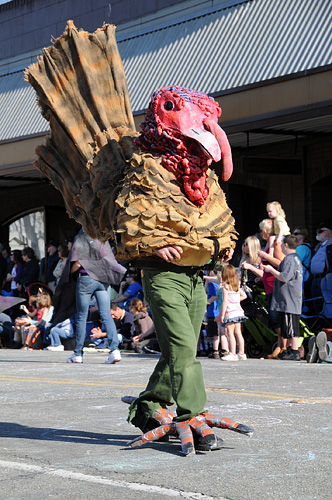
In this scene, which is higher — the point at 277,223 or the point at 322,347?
the point at 277,223

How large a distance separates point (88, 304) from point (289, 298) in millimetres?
2828

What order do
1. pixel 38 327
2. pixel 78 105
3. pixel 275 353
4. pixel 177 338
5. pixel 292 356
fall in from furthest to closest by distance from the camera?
1. pixel 38 327
2. pixel 275 353
3. pixel 292 356
4. pixel 78 105
5. pixel 177 338

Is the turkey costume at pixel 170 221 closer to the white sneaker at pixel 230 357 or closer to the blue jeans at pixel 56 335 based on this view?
the white sneaker at pixel 230 357

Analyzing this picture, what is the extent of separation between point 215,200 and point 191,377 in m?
1.13

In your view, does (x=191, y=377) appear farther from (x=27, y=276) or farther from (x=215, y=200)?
(x=27, y=276)

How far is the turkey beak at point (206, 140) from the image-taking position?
5324 mm

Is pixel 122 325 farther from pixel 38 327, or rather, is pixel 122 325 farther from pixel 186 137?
pixel 186 137

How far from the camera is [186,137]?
213 inches

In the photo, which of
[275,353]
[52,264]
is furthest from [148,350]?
[52,264]

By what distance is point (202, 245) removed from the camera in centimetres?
542

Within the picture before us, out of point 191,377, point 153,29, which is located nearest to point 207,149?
point 191,377

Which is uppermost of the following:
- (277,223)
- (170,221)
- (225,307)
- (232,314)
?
(277,223)

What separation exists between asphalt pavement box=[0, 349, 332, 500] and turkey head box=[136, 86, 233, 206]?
5.11ft

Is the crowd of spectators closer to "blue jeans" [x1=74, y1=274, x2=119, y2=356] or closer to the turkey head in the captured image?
"blue jeans" [x1=74, y1=274, x2=119, y2=356]
